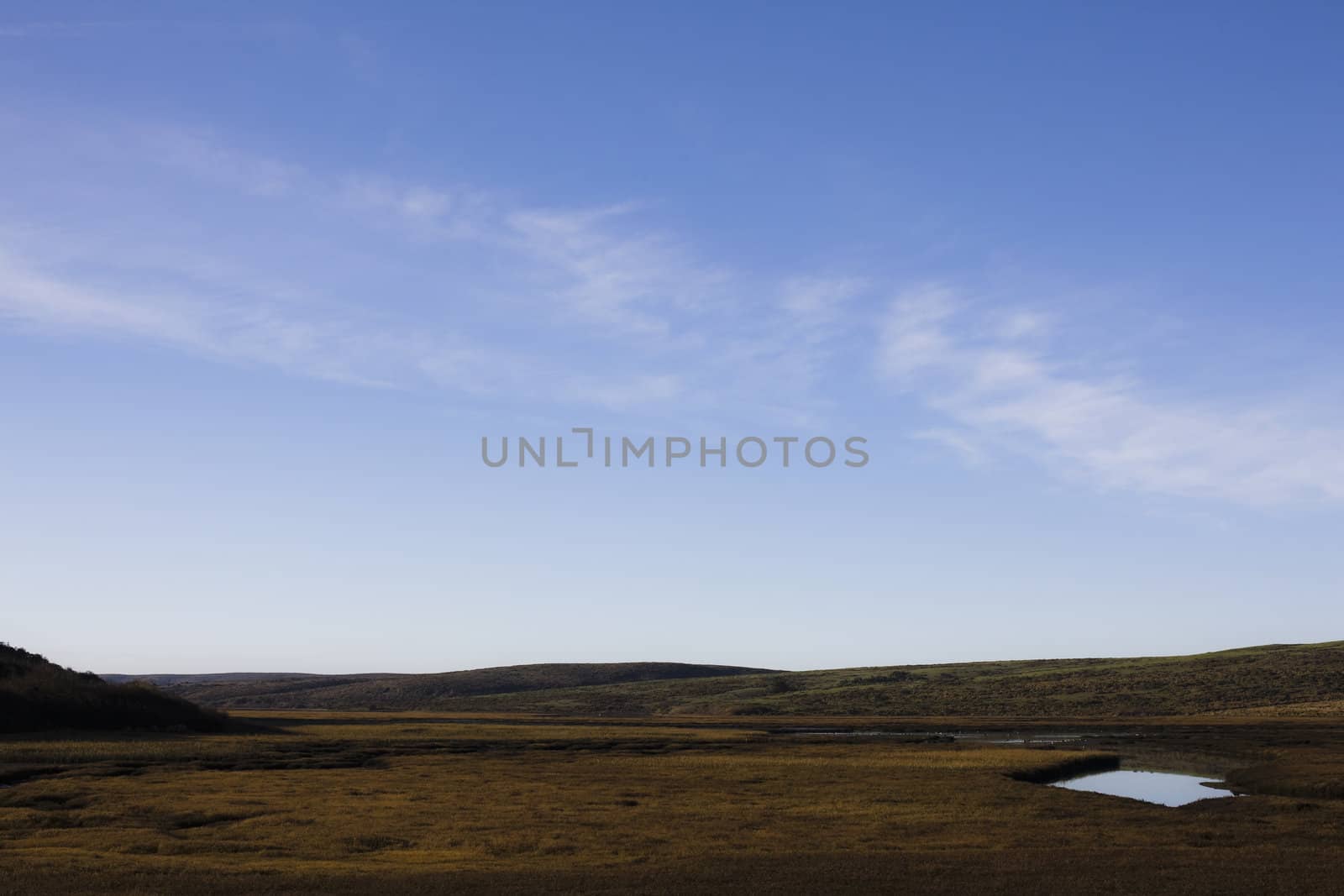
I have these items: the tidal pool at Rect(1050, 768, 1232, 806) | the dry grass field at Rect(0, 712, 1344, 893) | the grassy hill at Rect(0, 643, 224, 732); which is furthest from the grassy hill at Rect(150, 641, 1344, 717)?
the grassy hill at Rect(0, 643, 224, 732)

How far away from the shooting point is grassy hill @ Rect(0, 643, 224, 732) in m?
73.0

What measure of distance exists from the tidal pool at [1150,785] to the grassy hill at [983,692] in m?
54.4

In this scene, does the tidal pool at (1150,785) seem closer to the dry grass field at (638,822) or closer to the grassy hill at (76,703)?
the dry grass field at (638,822)

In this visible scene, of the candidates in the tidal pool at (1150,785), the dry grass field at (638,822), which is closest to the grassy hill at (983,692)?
the dry grass field at (638,822)

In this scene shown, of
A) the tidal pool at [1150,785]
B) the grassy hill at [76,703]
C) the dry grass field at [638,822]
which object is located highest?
the grassy hill at [76,703]

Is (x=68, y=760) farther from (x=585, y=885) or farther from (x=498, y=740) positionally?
(x=585, y=885)

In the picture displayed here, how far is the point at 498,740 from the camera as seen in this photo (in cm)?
7269

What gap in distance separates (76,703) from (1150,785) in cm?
6922

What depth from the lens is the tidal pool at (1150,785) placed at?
43.9 meters

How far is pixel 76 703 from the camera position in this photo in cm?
7806

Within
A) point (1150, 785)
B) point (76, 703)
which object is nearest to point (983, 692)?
point (1150, 785)

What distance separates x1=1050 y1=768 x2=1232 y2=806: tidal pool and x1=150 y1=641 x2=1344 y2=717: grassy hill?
54.4m

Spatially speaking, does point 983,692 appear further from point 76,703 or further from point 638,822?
point 638,822

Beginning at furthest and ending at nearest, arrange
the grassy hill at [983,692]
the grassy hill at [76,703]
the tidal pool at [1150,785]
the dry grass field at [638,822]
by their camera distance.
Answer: the grassy hill at [983,692] → the grassy hill at [76,703] → the tidal pool at [1150,785] → the dry grass field at [638,822]
